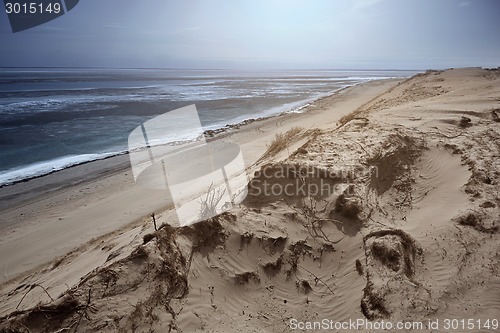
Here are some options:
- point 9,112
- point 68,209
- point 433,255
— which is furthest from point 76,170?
point 9,112

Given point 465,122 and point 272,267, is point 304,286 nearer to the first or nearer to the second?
point 272,267

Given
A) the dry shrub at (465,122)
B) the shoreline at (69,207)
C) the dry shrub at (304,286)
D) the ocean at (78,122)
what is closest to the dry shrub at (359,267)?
the dry shrub at (304,286)

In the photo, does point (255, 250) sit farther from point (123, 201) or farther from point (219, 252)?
point (123, 201)

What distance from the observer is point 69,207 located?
7.09 metres

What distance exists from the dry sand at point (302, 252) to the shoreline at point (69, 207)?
0.18 feet

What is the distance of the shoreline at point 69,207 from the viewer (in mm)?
5586

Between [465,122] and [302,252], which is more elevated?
[465,122]

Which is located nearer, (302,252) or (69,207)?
A: (302,252)

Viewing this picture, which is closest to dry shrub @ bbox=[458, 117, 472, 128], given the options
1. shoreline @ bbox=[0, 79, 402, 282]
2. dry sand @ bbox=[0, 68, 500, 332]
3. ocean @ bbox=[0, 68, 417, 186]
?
dry sand @ bbox=[0, 68, 500, 332]

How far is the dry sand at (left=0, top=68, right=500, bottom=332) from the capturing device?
2973mm

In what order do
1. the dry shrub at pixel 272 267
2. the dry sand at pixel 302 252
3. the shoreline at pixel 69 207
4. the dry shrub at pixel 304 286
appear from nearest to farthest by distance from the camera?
the dry sand at pixel 302 252, the dry shrub at pixel 304 286, the dry shrub at pixel 272 267, the shoreline at pixel 69 207

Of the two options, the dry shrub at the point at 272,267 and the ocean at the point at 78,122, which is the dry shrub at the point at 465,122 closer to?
the dry shrub at the point at 272,267

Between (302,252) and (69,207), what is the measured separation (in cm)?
688

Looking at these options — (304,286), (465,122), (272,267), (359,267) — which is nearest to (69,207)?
(272,267)
